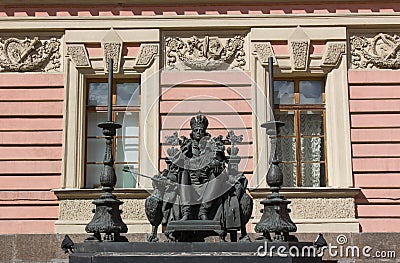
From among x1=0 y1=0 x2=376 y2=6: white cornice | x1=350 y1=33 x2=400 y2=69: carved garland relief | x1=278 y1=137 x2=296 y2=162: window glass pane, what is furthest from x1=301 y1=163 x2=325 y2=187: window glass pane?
x1=0 y1=0 x2=376 y2=6: white cornice

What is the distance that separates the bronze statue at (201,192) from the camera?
26.0 feet

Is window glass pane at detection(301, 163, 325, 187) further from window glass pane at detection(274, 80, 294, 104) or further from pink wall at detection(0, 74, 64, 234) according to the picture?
pink wall at detection(0, 74, 64, 234)

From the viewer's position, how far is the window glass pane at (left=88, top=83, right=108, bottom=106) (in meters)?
12.3

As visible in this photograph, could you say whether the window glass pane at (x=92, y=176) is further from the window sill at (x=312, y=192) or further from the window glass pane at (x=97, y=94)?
the window sill at (x=312, y=192)

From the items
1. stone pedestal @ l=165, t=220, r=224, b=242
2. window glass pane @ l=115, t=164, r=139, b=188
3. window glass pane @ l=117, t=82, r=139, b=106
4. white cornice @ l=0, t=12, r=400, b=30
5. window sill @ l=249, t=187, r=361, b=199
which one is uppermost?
white cornice @ l=0, t=12, r=400, b=30

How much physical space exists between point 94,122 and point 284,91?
3672 mm

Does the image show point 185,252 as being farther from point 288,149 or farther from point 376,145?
A: point 376,145

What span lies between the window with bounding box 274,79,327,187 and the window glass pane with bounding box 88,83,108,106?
A: 3259mm

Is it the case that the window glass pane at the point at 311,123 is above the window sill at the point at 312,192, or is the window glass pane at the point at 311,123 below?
above

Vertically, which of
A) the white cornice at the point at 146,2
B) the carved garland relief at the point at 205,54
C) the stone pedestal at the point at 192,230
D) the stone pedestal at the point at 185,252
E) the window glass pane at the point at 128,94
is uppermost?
the white cornice at the point at 146,2

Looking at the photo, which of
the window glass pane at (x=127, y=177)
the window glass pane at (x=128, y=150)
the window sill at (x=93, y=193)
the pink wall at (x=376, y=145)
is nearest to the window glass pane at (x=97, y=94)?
the window glass pane at (x=128, y=150)

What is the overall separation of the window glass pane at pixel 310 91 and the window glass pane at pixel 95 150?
154 inches

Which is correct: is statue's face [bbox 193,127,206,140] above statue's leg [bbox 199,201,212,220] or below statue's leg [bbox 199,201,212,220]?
above

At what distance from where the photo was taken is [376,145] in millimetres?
11859
